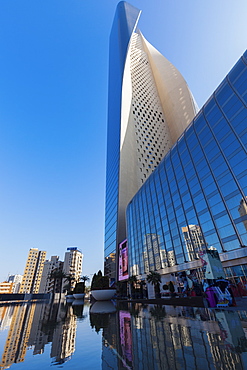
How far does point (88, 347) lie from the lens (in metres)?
6.42

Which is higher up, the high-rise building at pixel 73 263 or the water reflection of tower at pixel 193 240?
the high-rise building at pixel 73 263

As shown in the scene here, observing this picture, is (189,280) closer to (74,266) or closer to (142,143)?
(142,143)

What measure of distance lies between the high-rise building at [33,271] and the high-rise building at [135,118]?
66.4 metres

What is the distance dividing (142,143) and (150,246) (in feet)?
168

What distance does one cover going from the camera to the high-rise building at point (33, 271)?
108000 mm

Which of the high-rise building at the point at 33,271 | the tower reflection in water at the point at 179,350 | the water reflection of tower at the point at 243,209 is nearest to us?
the tower reflection in water at the point at 179,350

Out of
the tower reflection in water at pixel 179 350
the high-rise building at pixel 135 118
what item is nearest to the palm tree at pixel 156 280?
the high-rise building at pixel 135 118

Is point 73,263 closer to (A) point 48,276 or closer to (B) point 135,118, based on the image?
(A) point 48,276

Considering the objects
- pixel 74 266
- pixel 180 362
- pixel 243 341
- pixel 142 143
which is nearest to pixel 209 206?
pixel 243 341

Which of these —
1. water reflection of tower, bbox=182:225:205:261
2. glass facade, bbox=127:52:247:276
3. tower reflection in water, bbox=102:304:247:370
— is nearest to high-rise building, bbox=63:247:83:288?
glass facade, bbox=127:52:247:276

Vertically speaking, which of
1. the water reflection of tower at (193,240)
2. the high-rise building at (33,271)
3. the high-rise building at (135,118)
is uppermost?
the high-rise building at (135,118)

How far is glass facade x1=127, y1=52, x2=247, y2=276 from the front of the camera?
25266 mm

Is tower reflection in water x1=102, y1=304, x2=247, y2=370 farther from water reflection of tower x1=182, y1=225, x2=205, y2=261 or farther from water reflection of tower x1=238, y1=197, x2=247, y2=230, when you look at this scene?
water reflection of tower x1=182, y1=225, x2=205, y2=261

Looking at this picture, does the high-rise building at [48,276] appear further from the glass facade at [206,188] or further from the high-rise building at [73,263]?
the glass facade at [206,188]
